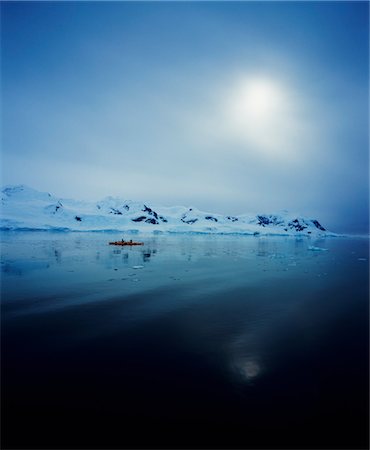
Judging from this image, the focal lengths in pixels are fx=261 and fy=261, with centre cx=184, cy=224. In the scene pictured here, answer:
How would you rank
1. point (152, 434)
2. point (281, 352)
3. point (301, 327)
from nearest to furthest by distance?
point (152, 434), point (281, 352), point (301, 327)

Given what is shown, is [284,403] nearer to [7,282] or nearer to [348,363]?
[348,363]

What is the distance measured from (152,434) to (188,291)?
708 centimetres

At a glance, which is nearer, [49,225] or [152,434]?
[152,434]

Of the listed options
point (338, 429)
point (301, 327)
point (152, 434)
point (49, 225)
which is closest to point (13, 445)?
point (152, 434)

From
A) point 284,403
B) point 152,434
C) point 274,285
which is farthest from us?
point 274,285

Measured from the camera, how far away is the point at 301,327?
6.80 meters

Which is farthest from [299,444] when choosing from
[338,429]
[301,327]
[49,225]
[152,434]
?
[49,225]

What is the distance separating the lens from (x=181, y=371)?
14.9ft

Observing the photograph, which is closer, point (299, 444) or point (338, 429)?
point (299, 444)

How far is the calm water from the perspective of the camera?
10.7 feet

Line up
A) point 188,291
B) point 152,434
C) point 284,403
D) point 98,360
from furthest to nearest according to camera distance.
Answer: point 188,291 → point 98,360 → point 284,403 → point 152,434

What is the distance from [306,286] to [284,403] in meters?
8.83

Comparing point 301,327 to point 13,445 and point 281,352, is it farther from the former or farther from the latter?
point 13,445

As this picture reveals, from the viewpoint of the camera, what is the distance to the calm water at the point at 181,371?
10.7 ft
